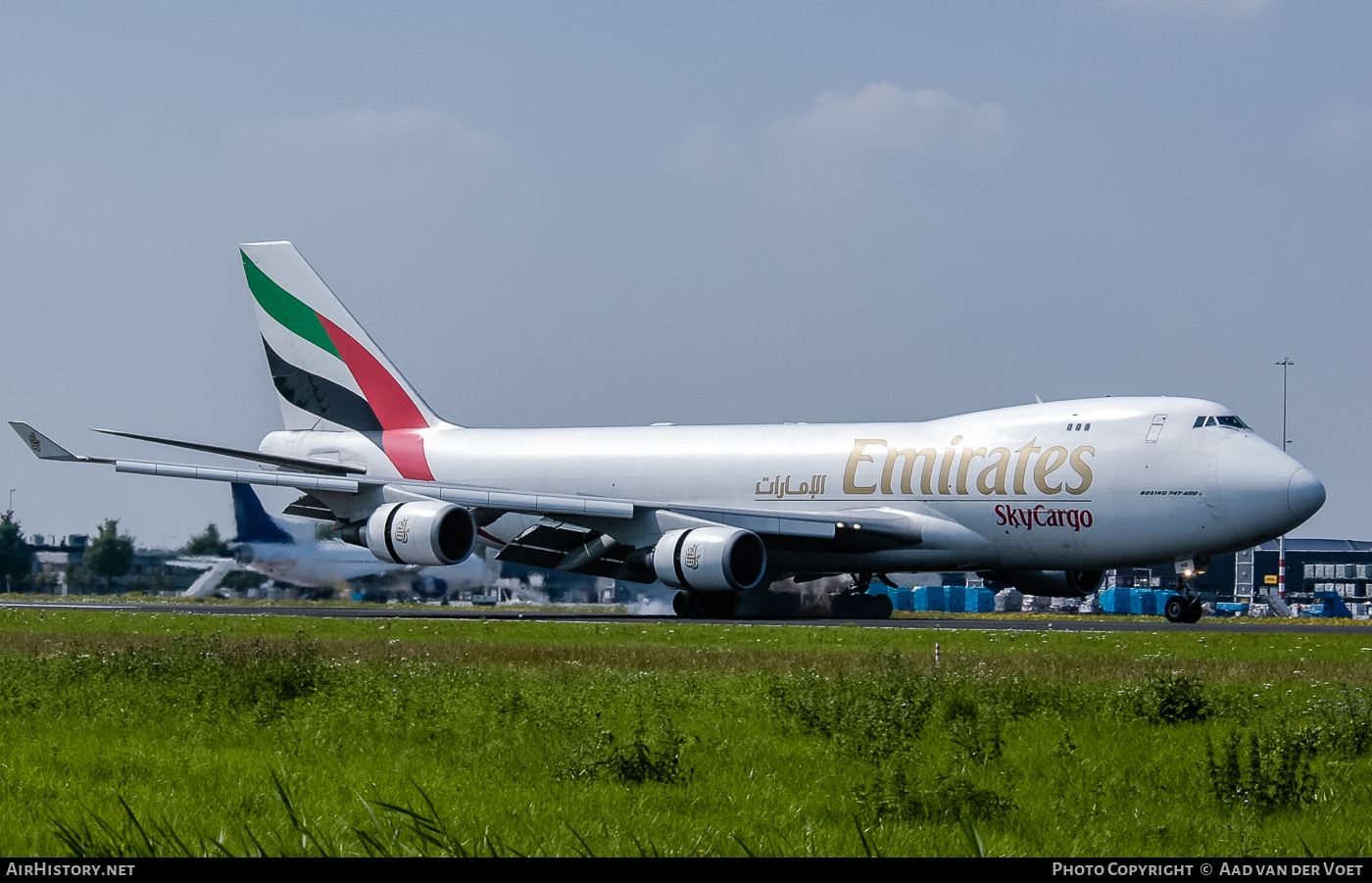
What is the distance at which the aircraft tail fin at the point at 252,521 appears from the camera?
141 feet

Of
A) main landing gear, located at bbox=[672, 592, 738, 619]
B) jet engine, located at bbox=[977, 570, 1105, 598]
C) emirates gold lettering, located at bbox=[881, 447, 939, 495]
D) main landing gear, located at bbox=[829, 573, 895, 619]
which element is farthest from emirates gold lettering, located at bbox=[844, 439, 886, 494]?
main landing gear, located at bbox=[672, 592, 738, 619]

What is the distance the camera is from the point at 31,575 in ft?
174

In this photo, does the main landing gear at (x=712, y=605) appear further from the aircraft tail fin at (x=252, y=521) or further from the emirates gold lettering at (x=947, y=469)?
the aircraft tail fin at (x=252, y=521)

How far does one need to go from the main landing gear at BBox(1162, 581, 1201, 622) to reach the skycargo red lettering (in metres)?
Answer: 3.13

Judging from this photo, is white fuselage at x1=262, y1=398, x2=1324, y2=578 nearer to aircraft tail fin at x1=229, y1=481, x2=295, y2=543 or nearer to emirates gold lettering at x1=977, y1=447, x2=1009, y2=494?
emirates gold lettering at x1=977, y1=447, x2=1009, y2=494

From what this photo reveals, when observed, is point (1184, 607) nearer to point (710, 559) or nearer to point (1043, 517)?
point (1043, 517)

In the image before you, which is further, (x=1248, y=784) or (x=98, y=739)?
(x=98, y=739)

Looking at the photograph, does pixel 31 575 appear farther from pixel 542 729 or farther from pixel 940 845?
pixel 940 845

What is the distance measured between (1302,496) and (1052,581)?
697 cm

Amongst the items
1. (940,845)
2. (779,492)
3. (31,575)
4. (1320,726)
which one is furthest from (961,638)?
(31,575)

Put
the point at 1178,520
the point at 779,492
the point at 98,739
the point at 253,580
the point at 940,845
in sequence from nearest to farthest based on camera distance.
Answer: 1. the point at 940,845
2. the point at 98,739
3. the point at 1178,520
4. the point at 779,492
5. the point at 253,580

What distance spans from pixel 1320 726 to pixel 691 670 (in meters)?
8.06

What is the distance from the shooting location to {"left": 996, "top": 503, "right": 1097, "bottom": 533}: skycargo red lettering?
105ft

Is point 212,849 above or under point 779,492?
under
